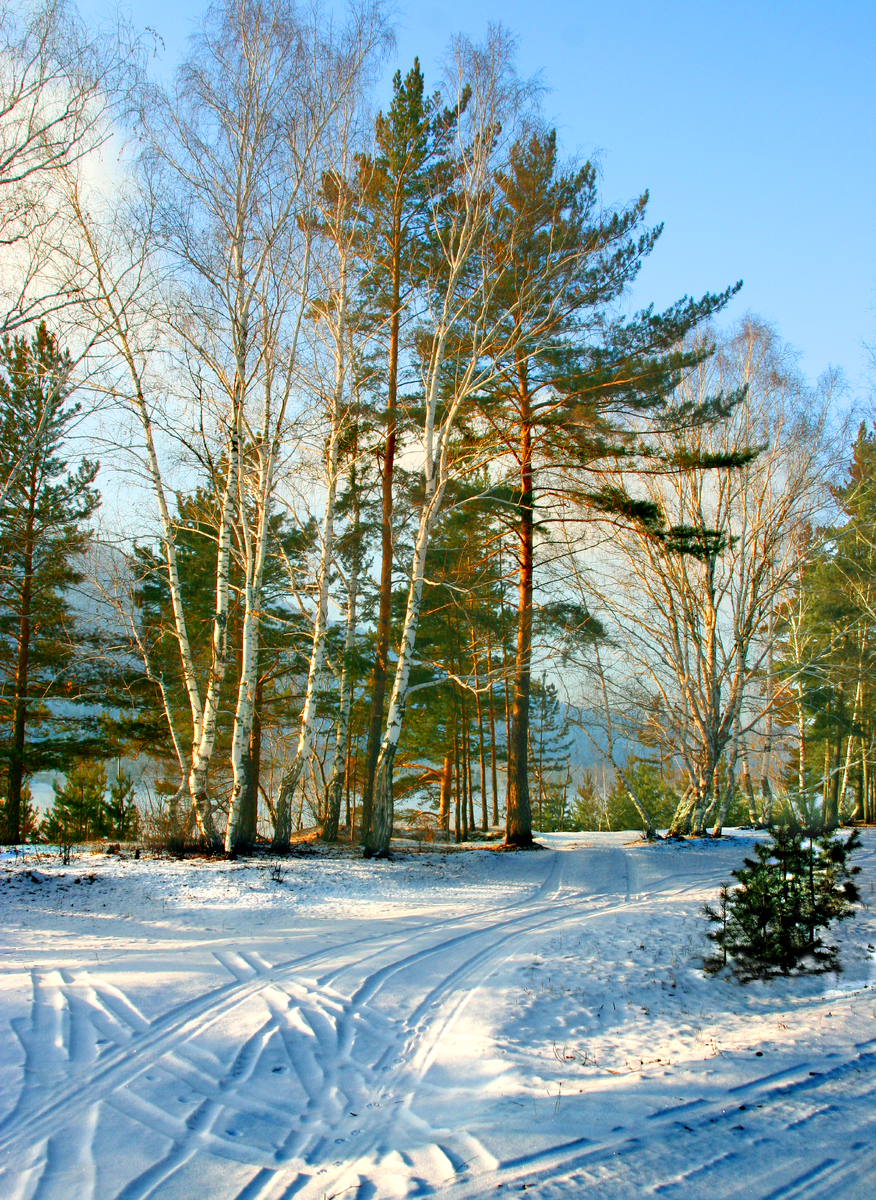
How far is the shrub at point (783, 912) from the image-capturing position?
229 inches

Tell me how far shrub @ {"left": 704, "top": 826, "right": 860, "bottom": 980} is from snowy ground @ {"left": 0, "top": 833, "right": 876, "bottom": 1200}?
0.76 ft

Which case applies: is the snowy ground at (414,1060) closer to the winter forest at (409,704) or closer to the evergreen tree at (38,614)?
the winter forest at (409,704)

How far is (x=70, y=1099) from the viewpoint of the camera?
3666 millimetres

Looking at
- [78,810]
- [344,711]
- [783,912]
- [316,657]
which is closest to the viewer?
[783,912]

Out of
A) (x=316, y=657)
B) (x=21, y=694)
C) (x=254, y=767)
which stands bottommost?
(x=254, y=767)

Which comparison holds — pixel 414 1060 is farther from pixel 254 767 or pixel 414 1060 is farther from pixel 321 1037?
pixel 254 767

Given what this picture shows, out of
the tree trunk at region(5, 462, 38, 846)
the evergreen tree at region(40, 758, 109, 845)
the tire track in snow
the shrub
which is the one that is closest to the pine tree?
the evergreen tree at region(40, 758, 109, 845)

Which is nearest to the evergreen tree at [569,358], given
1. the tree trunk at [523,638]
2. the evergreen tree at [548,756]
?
the tree trunk at [523,638]

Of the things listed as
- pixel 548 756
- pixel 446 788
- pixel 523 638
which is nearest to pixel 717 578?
pixel 523 638

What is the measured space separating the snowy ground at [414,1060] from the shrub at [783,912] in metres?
0.23

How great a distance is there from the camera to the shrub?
19.1ft

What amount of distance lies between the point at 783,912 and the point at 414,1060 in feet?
11.4

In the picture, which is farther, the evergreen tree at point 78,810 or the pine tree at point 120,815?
the evergreen tree at point 78,810

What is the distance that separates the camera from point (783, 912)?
19.2 ft
